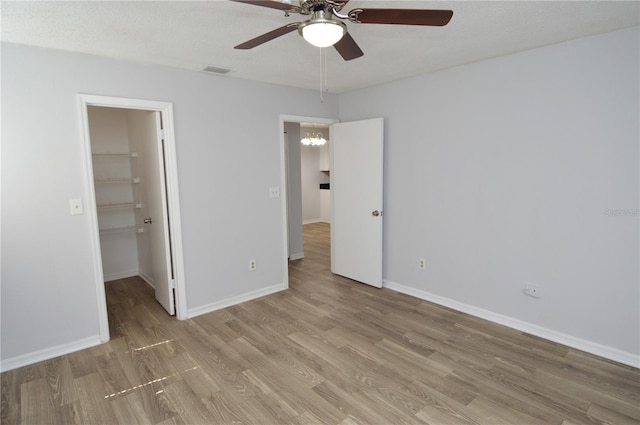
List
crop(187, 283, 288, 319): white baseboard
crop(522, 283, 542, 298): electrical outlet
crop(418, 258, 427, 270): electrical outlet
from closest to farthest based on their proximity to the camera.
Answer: crop(522, 283, 542, 298): electrical outlet → crop(187, 283, 288, 319): white baseboard → crop(418, 258, 427, 270): electrical outlet

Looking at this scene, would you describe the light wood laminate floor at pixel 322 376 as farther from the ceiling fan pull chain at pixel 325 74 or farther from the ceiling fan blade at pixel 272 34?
the ceiling fan pull chain at pixel 325 74

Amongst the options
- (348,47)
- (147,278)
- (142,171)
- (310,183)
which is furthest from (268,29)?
(310,183)

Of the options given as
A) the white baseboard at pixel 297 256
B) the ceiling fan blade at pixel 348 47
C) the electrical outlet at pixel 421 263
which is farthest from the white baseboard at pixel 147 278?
the ceiling fan blade at pixel 348 47

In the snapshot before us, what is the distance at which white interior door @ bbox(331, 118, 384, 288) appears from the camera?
160 inches

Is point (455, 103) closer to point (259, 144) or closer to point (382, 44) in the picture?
point (382, 44)

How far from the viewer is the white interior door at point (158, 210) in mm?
3320

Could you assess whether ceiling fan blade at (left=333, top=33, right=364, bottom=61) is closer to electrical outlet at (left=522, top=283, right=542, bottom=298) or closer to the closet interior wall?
electrical outlet at (left=522, top=283, right=542, bottom=298)

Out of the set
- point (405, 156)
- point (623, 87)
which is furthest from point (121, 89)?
point (623, 87)

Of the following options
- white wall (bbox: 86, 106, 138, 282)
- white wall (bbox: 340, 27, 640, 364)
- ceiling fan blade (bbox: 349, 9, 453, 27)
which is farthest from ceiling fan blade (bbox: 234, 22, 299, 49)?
white wall (bbox: 86, 106, 138, 282)

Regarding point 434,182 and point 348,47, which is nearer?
point 348,47

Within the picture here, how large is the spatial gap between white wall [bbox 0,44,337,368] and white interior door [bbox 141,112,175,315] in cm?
18

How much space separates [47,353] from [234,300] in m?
1.63

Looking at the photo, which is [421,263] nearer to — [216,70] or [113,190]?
[216,70]

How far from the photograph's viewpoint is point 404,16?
5.38 ft
